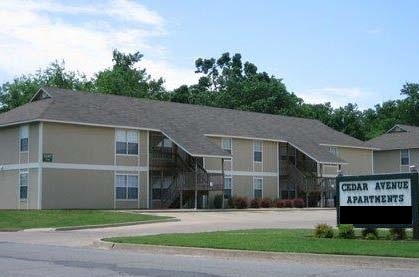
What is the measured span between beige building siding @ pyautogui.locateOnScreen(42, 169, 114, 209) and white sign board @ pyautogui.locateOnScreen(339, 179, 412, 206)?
22.9 meters

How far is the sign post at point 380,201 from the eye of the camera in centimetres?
1898

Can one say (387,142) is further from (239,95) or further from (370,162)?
(239,95)

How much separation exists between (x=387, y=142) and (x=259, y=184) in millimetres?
21911

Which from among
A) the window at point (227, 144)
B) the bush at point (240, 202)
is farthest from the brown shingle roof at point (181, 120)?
the bush at point (240, 202)

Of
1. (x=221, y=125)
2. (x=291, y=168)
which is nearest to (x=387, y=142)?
(x=291, y=168)

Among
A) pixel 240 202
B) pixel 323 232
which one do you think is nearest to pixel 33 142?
pixel 240 202

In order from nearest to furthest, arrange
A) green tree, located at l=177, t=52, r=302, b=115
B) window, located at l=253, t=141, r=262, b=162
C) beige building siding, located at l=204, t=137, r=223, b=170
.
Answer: beige building siding, located at l=204, t=137, r=223, b=170 < window, located at l=253, t=141, r=262, b=162 < green tree, located at l=177, t=52, r=302, b=115

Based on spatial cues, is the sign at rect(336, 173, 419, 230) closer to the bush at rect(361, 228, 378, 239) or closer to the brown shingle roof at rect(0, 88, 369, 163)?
the bush at rect(361, 228, 378, 239)

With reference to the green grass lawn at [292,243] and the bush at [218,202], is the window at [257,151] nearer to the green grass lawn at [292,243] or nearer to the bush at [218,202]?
the bush at [218,202]

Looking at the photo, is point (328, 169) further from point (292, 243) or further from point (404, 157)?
point (292, 243)

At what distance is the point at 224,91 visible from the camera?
84.7 meters

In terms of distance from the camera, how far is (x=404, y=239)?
19.1 meters

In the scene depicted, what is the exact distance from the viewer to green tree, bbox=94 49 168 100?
75.6 m

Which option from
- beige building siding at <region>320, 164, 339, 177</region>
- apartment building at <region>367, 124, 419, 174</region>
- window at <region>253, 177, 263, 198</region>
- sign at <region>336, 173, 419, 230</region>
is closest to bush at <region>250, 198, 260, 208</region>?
window at <region>253, 177, 263, 198</region>
